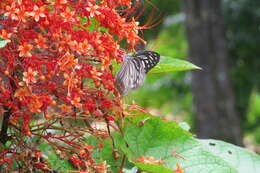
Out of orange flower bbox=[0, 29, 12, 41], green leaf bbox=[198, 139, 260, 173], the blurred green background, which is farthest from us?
the blurred green background

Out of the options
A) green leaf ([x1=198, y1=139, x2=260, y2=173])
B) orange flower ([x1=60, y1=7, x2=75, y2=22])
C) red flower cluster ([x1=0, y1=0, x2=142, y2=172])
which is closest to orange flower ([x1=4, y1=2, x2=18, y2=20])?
red flower cluster ([x1=0, y1=0, x2=142, y2=172])

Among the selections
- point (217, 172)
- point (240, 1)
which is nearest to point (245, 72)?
point (240, 1)

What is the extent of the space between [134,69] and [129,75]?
7 centimetres

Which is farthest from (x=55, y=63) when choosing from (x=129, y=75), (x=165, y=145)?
(x=165, y=145)

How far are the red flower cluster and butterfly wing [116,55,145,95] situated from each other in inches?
1.7

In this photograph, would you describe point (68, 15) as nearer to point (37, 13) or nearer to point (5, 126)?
point (37, 13)

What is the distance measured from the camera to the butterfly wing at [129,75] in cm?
140

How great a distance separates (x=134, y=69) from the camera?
153cm

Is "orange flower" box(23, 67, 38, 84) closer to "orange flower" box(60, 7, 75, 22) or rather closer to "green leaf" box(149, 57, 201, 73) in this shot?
"orange flower" box(60, 7, 75, 22)

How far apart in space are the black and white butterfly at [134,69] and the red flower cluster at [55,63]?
5 cm

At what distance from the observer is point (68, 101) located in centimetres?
126

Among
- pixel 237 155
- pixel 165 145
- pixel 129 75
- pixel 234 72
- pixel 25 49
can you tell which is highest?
pixel 25 49

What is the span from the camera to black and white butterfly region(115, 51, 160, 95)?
1.41m

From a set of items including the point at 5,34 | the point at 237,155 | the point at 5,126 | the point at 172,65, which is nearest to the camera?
the point at 5,34
